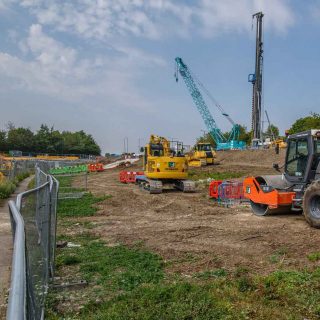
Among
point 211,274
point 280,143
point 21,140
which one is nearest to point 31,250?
point 211,274

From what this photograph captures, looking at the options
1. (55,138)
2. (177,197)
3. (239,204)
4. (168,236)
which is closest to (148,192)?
(177,197)

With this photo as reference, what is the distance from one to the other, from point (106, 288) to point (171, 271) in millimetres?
1275

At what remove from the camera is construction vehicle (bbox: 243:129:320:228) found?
1088 centimetres

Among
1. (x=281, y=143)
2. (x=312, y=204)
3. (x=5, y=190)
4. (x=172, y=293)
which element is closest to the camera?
(x=172, y=293)

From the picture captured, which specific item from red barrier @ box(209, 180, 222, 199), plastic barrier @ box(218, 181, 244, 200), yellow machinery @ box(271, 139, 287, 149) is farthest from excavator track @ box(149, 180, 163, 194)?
yellow machinery @ box(271, 139, 287, 149)

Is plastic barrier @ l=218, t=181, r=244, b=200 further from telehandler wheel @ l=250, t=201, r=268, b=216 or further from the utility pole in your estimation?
the utility pole

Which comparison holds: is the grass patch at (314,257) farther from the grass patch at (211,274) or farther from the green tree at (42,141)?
the green tree at (42,141)

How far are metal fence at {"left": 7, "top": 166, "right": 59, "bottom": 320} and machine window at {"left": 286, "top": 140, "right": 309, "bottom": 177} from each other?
290 inches

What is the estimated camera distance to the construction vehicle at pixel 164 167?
21906mm

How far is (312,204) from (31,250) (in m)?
8.50

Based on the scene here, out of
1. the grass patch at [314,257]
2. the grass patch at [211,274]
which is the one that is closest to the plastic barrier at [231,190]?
the grass patch at [314,257]

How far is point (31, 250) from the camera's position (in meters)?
3.93

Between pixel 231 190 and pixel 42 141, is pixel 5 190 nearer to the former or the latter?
pixel 231 190

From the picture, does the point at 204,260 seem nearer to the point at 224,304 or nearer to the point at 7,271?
the point at 224,304
